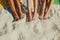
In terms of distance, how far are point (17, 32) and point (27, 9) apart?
0.41 m

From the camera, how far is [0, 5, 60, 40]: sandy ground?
5.00 feet

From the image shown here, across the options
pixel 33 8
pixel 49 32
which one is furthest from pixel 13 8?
pixel 49 32

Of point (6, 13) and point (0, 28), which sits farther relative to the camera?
point (6, 13)

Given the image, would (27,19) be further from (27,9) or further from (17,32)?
(17,32)

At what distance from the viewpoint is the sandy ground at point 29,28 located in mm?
1523

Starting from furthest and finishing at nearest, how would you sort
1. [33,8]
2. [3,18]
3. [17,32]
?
[33,8] → [3,18] → [17,32]

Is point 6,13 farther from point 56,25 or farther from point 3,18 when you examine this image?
point 56,25

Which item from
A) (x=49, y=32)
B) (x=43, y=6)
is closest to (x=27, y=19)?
(x=43, y=6)

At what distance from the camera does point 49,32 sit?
158cm

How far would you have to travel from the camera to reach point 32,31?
5.32 ft

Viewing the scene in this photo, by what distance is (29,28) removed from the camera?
1.65 metres

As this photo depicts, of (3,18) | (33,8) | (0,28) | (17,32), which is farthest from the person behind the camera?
(33,8)

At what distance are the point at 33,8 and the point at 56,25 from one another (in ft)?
1.23

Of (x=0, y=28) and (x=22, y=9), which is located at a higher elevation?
(x=22, y=9)
